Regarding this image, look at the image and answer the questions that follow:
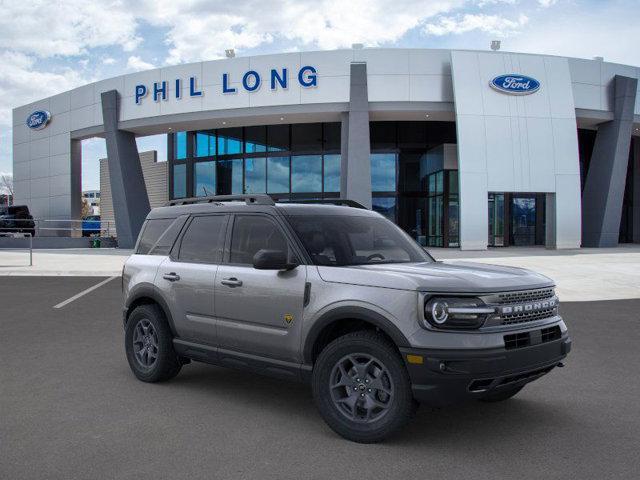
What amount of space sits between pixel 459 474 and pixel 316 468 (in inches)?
35.7

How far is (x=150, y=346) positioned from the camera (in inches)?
235

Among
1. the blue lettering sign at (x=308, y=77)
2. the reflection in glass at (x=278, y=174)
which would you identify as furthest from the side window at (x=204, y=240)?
the reflection in glass at (x=278, y=174)

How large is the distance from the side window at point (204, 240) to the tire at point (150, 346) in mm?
690

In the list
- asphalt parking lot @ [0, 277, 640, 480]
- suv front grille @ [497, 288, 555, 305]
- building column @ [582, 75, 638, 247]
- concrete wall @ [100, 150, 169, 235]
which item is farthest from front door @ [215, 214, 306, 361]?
concrete wall @ [100, 150, 169, 235]

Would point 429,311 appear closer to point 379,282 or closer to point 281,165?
point 379,282

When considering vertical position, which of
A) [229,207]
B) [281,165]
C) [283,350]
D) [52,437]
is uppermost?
[281,165]

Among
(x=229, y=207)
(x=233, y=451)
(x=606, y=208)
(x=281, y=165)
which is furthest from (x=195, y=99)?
(x=233, y=451)

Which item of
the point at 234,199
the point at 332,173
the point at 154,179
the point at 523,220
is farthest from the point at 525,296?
the point at 154,179

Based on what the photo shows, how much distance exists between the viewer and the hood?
4.04 m

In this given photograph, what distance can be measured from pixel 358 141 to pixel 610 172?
13.5 meters

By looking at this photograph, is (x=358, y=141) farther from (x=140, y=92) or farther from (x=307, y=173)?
(x=140, y=92)

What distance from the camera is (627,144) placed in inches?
1168

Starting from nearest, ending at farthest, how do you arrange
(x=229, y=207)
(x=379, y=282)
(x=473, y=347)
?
(x=473, y=347), (x=379, y=282), (x=229, y=207)

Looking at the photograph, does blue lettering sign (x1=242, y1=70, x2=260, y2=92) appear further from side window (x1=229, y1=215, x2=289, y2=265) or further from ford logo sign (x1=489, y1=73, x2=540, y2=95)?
side window (x1=229, y1=215, x2=289, y2=265)
